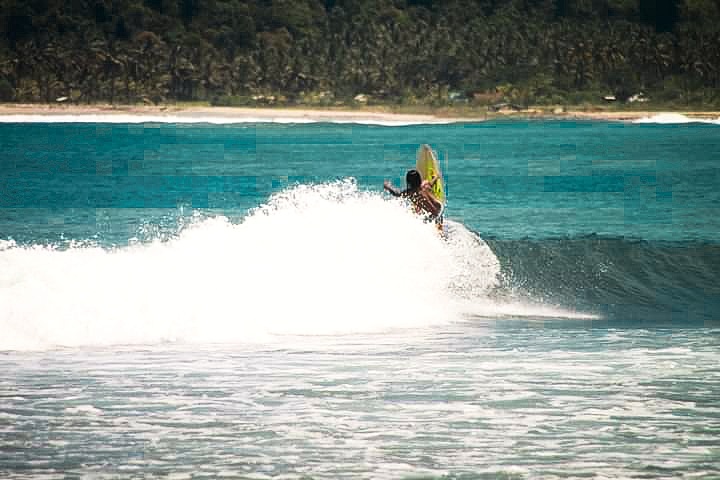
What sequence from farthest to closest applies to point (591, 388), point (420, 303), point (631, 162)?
point (631, 162)
point (420, 303)
point (591, 388)

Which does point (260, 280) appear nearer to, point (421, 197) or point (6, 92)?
point (421, 197)

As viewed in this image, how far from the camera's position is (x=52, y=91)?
19025 cm

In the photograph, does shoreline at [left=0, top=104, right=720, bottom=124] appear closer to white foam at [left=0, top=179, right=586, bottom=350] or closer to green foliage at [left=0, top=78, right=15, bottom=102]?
green foliage at [left=0, top=78, right=15, bottom=102]

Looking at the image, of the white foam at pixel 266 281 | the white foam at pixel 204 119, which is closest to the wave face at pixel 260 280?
the white foam at pixel 266 281

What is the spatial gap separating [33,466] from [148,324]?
643 centimetres

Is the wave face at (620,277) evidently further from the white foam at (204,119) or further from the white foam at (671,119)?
the white foam at (204,119)

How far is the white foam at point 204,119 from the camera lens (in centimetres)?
17475

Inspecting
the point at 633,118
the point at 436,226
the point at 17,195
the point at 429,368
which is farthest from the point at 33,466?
the point at 633,118

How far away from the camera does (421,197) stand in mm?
21484

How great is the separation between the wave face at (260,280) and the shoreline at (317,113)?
15185cm

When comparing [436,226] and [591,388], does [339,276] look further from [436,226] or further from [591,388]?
[591,388]

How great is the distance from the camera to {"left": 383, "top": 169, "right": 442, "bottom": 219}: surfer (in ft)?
70.2

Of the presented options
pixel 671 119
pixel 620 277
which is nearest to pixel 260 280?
pixel 620 277

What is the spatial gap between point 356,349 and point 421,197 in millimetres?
5746
